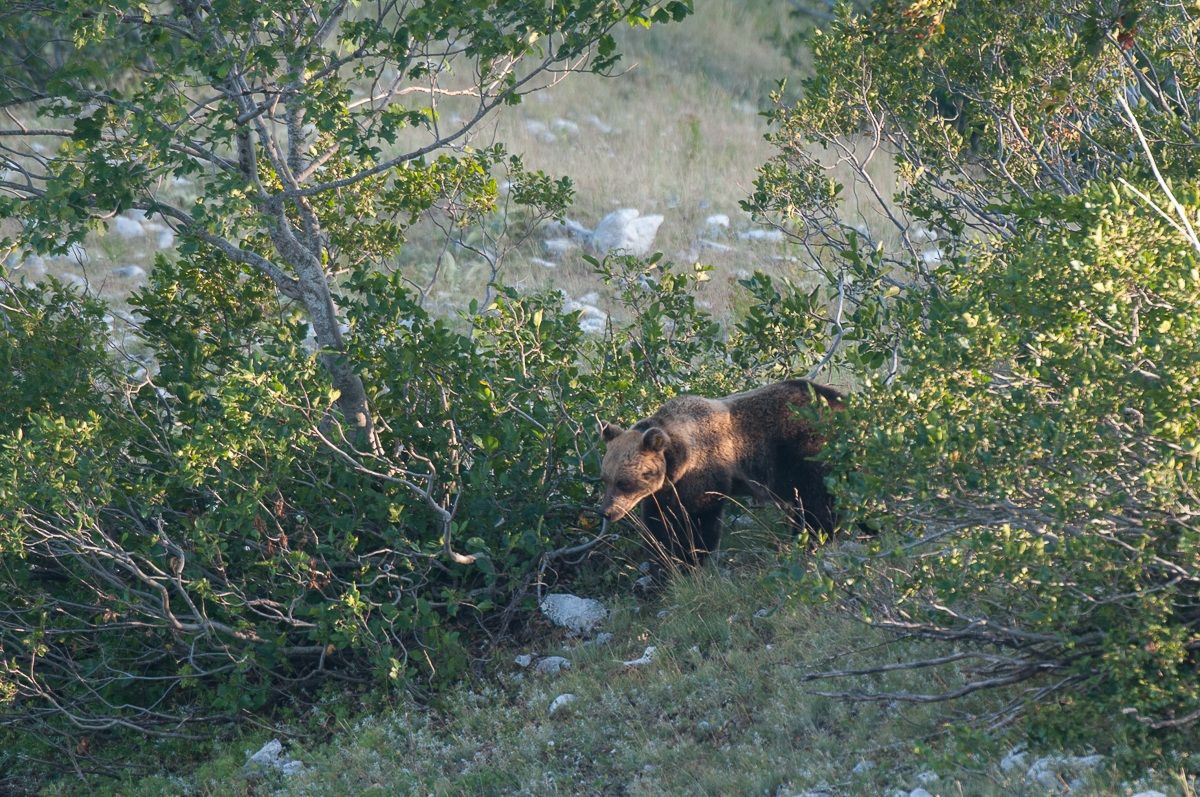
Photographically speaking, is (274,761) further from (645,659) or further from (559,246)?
(559,246)

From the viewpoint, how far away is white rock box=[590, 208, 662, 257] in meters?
16.9

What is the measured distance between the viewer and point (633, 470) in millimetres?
7332

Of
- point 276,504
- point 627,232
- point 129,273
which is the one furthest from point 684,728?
point 129,273

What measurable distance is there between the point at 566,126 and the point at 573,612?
16.3m

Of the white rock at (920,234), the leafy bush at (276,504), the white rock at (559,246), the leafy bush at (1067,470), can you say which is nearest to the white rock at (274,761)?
the leafy bush at (276,504)

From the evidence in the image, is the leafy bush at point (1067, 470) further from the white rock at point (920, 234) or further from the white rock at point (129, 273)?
the white rock at point (129, 273)

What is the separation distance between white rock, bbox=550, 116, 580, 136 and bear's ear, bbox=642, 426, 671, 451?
1583cm

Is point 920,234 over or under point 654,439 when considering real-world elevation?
under

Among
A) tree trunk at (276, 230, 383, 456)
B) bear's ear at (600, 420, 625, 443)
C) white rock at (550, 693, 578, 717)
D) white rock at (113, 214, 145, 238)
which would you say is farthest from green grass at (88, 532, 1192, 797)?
white rock at (113, 214, 145, 238)

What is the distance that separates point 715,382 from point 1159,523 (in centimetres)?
428

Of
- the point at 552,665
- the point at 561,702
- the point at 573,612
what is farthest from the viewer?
the point at 573,612

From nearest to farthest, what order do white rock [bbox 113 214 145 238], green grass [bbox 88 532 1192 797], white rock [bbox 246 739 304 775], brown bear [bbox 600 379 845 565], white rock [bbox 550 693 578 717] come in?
green grass [bbox 88 532 1192 797] → white rock [bbox 550 693 578 717] → white rock [bbox 246 739 304 775] → brown bear [bbox 600 379 845 565] → white rock [bbox 113 214 145 238]

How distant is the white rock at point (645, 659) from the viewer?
673 centimetres

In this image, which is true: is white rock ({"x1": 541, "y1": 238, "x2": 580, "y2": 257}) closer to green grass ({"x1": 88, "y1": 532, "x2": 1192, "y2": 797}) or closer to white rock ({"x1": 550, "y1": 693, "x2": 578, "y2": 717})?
green grass ({"x1": 88, "y1": 532, "x2": 1192, "y2": 797})
